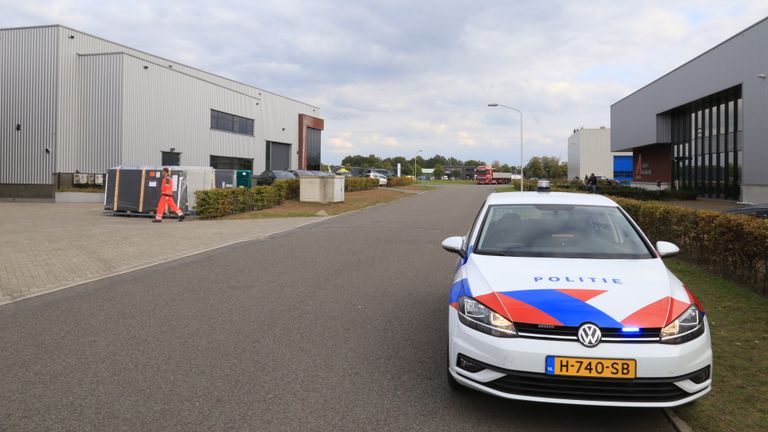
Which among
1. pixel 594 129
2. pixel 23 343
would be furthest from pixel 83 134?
pixel 594 129

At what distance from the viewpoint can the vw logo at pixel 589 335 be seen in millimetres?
3506

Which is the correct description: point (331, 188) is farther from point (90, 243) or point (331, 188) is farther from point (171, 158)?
point (90, 243)

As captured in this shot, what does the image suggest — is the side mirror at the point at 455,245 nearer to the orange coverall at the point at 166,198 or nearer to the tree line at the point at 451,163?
the orange coverall at the point at 166,198

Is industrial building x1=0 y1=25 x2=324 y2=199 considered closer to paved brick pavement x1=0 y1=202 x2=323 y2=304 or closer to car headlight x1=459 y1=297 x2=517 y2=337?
paved brick pavement x1=0 y1=202 x2=323 y2=304

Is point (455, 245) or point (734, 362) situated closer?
point (734, 362)

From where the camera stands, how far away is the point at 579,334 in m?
3.54

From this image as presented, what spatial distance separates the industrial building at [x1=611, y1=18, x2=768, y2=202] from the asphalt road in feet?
76.6

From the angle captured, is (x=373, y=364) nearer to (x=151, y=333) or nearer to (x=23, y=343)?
(x=151, y=333)

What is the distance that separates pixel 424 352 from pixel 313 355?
1004 millimetres

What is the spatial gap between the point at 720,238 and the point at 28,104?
33096 millimetres

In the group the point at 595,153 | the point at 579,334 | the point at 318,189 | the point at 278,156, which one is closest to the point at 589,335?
the point at 579,334

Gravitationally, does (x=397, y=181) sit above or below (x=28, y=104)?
below

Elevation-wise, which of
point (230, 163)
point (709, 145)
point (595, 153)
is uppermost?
point (595, 153)

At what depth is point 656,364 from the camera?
346 cm
